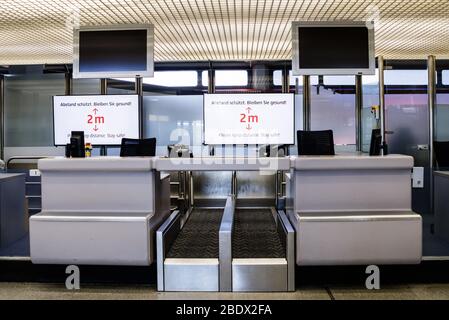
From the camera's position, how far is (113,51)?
3973 millimetres

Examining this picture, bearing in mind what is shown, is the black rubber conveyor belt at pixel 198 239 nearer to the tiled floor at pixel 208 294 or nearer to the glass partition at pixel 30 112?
the tiled floor at pixel 208 294

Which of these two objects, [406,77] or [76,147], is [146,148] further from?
[406,77]

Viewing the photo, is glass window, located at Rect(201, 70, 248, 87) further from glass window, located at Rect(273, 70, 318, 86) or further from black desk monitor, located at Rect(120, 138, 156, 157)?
black desk monitor, located at Rect(120, 138, 156, 157)

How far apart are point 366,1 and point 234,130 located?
2.89 m

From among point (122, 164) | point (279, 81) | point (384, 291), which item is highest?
point (279, 81)

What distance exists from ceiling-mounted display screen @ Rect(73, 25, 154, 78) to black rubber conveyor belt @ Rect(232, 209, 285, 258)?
6.23ft

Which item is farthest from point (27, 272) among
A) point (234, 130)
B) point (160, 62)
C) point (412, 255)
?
point (160, 62)

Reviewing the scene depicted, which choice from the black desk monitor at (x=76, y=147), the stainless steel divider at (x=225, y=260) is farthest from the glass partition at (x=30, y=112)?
the stainless steel divider at (x=225, y=260)

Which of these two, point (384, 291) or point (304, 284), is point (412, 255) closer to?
point (384, 291)

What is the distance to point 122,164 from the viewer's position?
277cm

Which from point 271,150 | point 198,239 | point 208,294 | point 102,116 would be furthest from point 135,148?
point 208,294

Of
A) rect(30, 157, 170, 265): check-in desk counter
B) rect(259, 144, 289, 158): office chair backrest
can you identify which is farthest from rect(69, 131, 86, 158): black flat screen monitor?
rect(259, 144, 289, 158): office chair backrest

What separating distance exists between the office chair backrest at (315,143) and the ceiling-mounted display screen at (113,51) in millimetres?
2159

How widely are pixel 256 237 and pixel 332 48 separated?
210 centimetres
